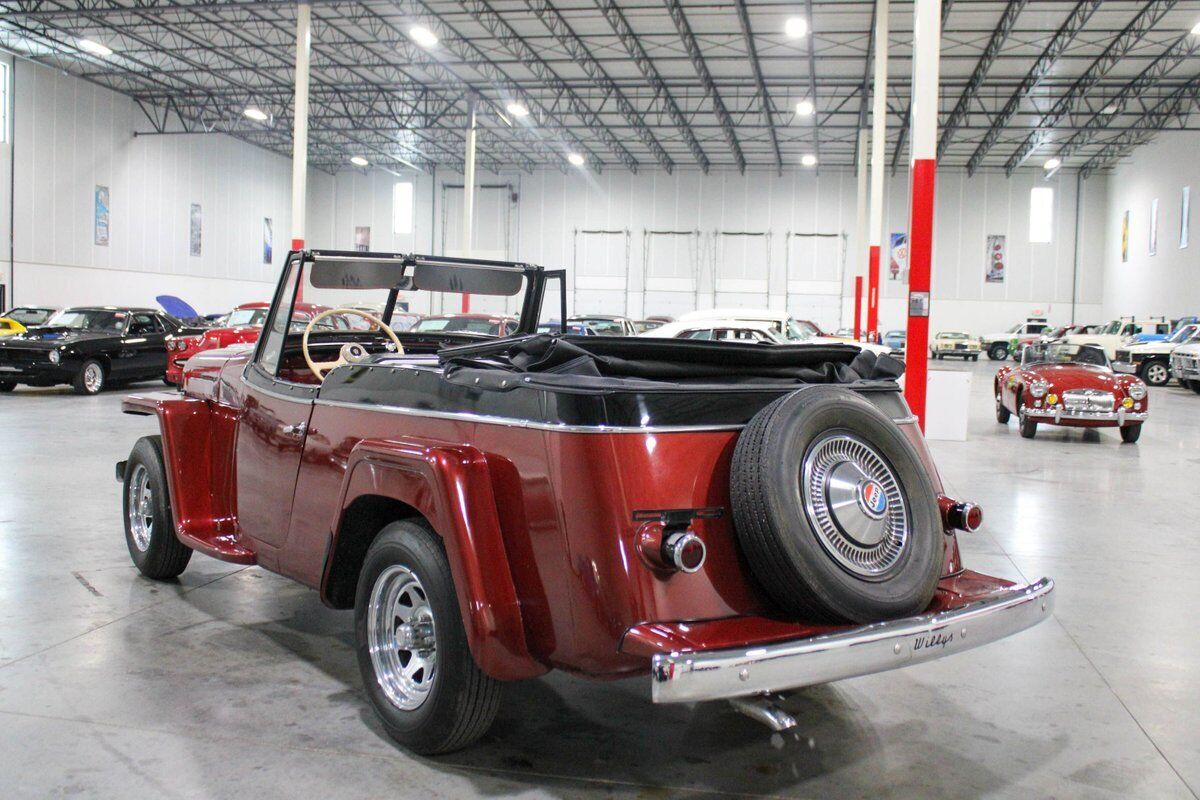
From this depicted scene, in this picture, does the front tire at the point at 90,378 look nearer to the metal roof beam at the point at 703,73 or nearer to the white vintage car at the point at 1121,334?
the metal roof beam at the point at 703,73

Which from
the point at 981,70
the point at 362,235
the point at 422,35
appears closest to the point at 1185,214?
the point at 981,70

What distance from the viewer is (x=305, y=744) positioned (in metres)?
3.10

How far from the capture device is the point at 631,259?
42.9 metres

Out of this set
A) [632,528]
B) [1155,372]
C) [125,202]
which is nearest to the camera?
[632,528]

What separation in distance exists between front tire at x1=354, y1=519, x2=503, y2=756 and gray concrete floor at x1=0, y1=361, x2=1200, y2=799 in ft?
0.39

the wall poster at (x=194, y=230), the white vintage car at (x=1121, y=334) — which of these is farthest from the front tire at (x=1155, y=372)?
the wall poster at (x=194, y=230)

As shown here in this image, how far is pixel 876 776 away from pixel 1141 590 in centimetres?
313

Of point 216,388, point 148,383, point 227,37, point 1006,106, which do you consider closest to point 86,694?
point 216,388

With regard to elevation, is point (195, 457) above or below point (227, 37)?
below

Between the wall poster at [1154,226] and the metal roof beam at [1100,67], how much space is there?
168 inches

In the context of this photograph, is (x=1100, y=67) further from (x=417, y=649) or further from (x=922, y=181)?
(x=417, y=649)

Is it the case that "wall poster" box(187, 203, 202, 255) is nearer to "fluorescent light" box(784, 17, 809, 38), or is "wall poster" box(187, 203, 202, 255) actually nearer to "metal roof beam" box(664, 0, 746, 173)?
"metal roof beam" box(664, 0, 746, 173)

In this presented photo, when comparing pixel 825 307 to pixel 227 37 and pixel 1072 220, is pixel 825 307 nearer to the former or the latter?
pixel 1072 220

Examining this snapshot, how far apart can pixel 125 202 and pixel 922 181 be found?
97.6 ft
